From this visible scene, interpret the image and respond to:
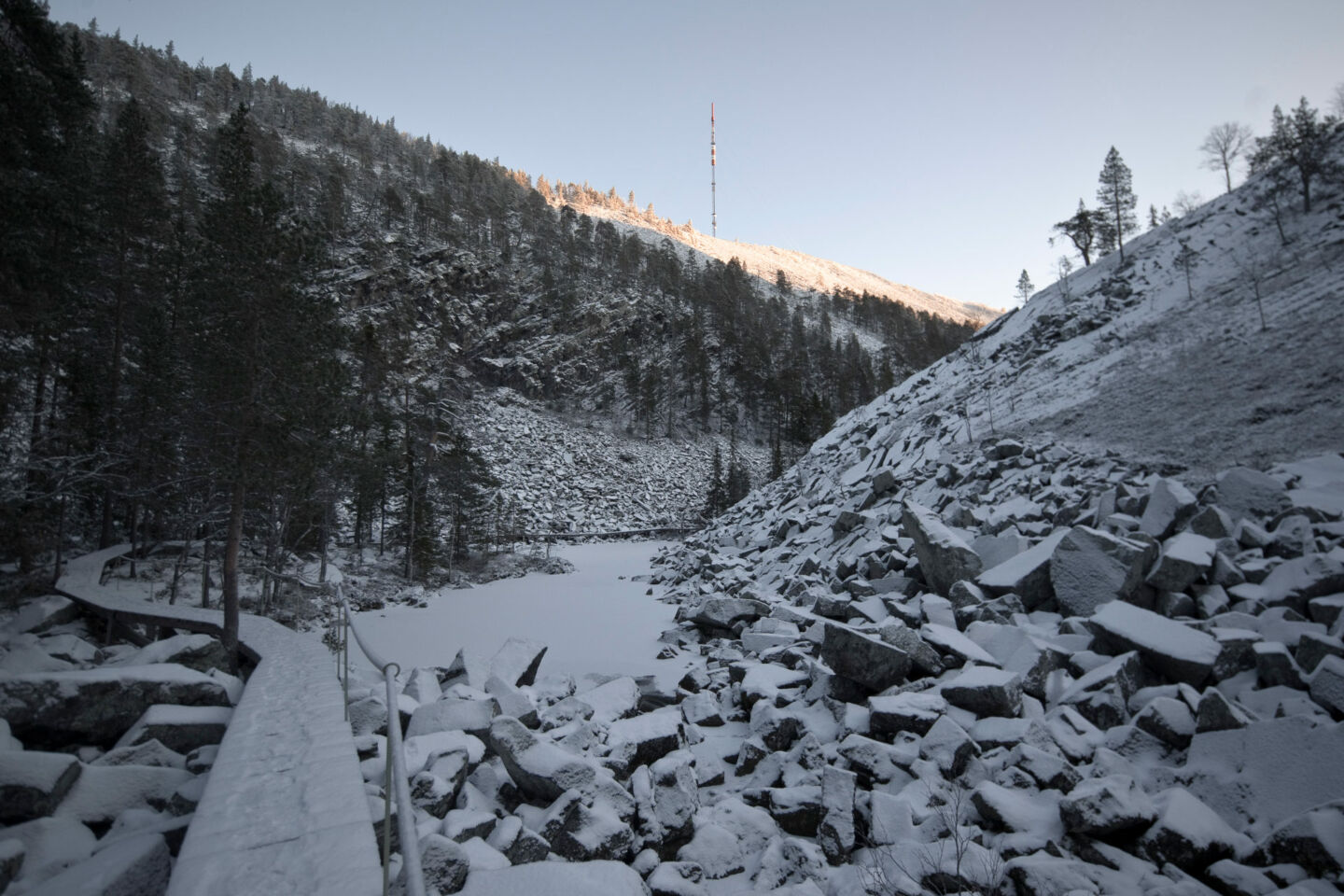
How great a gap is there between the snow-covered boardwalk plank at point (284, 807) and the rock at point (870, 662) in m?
6.17

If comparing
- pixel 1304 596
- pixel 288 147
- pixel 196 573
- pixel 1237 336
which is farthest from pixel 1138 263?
pixel 288 147

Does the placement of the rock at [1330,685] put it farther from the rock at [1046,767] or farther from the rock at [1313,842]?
the rock at [1046,767]

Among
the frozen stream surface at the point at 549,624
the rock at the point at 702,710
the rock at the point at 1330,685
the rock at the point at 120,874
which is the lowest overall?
the frozen stream surface at the point at 549,624

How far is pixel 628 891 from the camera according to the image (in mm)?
3811

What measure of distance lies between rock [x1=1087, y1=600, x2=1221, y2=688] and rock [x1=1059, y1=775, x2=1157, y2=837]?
106 inches

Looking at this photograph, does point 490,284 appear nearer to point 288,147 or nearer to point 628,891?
point 288,147

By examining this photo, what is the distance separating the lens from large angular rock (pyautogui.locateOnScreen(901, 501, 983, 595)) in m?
10.8

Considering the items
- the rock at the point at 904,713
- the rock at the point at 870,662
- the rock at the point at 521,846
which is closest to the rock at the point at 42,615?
the rock at the point at 521,846

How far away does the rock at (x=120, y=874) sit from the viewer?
3.26 metres

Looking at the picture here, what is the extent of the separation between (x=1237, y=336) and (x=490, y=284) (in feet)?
266

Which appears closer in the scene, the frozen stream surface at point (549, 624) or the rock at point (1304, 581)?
the rock at point (1304, 581)

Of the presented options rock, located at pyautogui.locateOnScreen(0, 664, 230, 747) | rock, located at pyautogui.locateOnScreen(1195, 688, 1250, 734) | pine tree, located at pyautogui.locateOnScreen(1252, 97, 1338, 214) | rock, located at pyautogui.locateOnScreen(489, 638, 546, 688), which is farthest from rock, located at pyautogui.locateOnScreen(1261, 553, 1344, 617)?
pine tree, located at pyautogui.locateOnScreen(1252, 97, 1338, 214)

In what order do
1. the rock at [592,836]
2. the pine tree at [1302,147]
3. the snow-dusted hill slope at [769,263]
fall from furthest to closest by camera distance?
1. the snow-dusted hill slope at [769,263]
2. the pine tree at [1302,147]
3. the rock at [592,836]

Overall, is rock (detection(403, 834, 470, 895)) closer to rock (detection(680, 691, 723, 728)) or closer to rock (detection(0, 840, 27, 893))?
rock (detection(0, 840, 27, 893))
